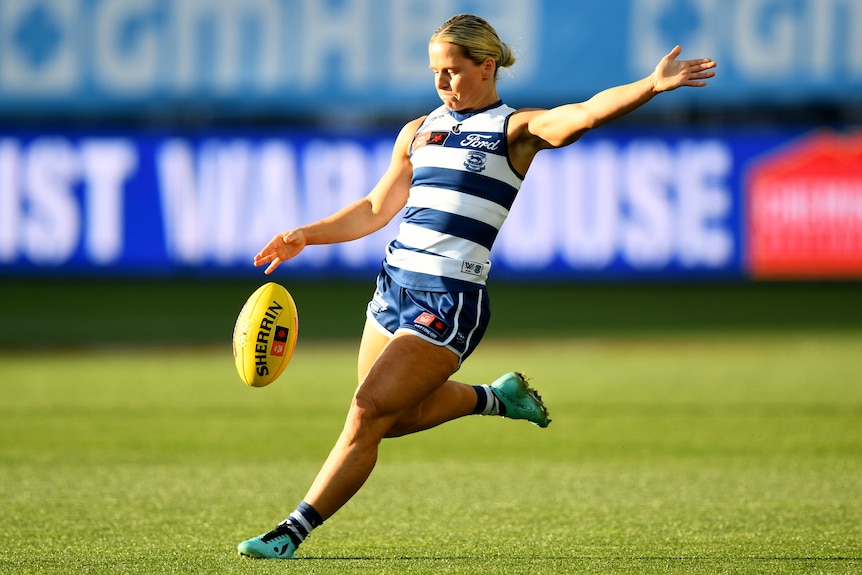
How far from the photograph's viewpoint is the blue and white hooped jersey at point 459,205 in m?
5.71

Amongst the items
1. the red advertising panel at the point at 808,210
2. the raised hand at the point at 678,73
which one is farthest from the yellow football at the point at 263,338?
the red advertising panel at the point at 808,210

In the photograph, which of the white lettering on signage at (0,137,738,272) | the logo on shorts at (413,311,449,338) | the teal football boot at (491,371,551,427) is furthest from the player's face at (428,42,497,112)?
the white lettering on signage at (0,137,738,272)

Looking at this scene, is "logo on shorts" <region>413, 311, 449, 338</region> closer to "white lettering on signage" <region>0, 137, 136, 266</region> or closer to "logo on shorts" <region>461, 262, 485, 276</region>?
"logo on shorts" <region>461, 262, 485, 276</region>

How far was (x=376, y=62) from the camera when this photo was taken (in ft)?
65.9

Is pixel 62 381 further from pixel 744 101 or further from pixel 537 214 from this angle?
pixel 744 101

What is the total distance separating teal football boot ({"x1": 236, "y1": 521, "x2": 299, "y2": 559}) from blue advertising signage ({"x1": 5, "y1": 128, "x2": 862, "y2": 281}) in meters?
13.8

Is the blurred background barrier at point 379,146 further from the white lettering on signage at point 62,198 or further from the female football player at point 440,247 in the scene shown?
the female football player at point 440,247

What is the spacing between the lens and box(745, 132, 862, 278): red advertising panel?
18.7 metres

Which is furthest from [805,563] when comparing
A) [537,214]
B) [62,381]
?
[537,214]

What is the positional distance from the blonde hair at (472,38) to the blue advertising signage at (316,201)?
43.4 ft

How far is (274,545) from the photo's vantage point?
548 cm

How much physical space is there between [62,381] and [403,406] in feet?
26.4

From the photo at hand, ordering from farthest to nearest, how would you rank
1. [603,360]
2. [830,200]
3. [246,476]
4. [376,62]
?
1. [376,62]
2. [830,200]
3. [603,360]
4. [246,476]

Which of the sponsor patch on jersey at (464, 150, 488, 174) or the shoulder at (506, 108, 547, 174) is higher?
the shoulder at (506, 108, 547, 174)
